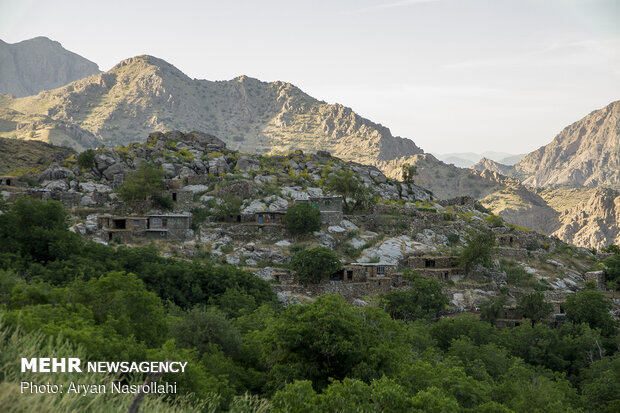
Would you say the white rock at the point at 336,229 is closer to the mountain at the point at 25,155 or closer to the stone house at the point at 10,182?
the stone house at the point at 10,182

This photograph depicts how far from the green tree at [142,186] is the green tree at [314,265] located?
16635mm

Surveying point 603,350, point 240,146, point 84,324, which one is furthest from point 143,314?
point 240,146

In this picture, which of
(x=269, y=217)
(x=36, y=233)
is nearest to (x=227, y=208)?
(x=269, y=217)

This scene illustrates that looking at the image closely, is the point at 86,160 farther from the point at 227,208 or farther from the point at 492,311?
the point at 492,311

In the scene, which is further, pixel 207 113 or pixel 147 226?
pixel 207 113

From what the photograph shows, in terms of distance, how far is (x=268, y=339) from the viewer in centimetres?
1881

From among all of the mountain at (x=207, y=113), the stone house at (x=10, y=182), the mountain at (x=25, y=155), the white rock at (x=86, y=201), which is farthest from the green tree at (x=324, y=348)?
the mountain at (x=207, y=113)

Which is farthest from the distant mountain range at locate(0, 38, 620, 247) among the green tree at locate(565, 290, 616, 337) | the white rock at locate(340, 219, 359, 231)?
the green tree at locate(565, 290, 616, 337)

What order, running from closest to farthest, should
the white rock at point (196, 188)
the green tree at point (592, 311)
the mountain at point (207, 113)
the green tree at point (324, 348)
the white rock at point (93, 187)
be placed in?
the green tree at point (324, 348) < the green tree at point (592, 311) < the white rock at point (93, 187) < the white rock at point (196, 188) < the mountain at point (207, 113)

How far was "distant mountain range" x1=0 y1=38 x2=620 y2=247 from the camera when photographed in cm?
12175

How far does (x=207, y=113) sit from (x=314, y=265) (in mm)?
145027

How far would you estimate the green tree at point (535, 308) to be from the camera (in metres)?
37.0

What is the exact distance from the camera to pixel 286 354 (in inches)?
706

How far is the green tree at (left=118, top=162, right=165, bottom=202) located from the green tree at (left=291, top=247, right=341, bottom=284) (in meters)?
16.6
